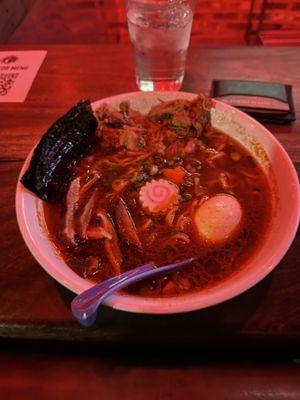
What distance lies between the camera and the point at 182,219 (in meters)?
1.42

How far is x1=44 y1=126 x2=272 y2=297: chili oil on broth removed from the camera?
4.01 ft

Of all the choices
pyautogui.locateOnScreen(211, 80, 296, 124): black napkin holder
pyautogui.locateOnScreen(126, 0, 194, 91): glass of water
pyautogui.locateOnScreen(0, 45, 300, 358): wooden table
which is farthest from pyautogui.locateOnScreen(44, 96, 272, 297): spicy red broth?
pyautogui.locateOnScreen(126, 0, 194, 91): glass of water

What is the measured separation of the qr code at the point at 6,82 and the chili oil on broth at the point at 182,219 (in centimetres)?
98

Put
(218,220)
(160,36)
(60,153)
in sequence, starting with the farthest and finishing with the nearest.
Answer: (160,36), (60,153), (218,220)

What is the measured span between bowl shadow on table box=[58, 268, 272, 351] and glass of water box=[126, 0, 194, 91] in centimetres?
146

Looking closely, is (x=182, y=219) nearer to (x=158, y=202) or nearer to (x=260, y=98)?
(x=158, y=202)

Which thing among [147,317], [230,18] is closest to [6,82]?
[147,317]

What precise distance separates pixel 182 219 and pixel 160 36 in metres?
1.11

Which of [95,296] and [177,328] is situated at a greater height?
[95,296]

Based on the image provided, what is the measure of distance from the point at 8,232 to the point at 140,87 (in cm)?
124

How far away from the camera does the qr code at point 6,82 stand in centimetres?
230

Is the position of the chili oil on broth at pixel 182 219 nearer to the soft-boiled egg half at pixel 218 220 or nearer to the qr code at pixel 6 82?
the soft-boiled egg half at pixel 218 220

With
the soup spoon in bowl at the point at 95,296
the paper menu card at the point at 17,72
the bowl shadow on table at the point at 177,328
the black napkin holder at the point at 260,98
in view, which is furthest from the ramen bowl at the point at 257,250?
the paper menu card at the point at 17,72

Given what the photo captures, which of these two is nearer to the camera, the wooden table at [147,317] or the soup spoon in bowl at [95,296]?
the soup spoon in bowl at [95,296]
